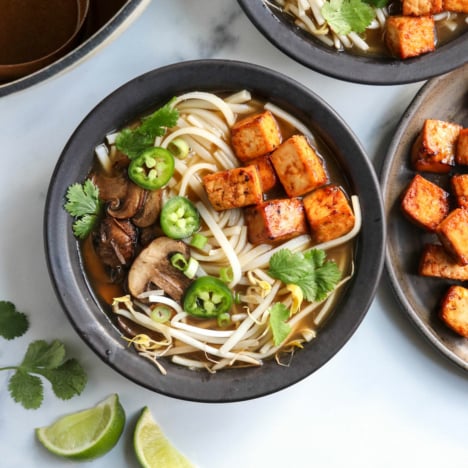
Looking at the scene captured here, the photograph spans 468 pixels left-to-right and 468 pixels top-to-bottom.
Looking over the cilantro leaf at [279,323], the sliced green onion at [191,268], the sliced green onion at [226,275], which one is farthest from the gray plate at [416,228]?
the sliced green onion at [191,268]

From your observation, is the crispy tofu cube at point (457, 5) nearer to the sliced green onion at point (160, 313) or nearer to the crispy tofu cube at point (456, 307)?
the crispy tofu cube at point (456, 307)

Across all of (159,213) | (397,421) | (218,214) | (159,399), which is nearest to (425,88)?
(218,214)

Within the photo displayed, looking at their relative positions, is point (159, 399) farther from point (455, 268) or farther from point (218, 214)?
point (455, 268)

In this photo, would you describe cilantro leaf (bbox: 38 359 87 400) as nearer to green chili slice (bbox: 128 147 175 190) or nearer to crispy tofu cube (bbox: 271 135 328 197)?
green chili slice (bbox: 128 147 175 190)

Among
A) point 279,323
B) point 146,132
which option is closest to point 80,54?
point 146,132

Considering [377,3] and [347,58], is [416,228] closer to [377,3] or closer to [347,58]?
[347,58]
